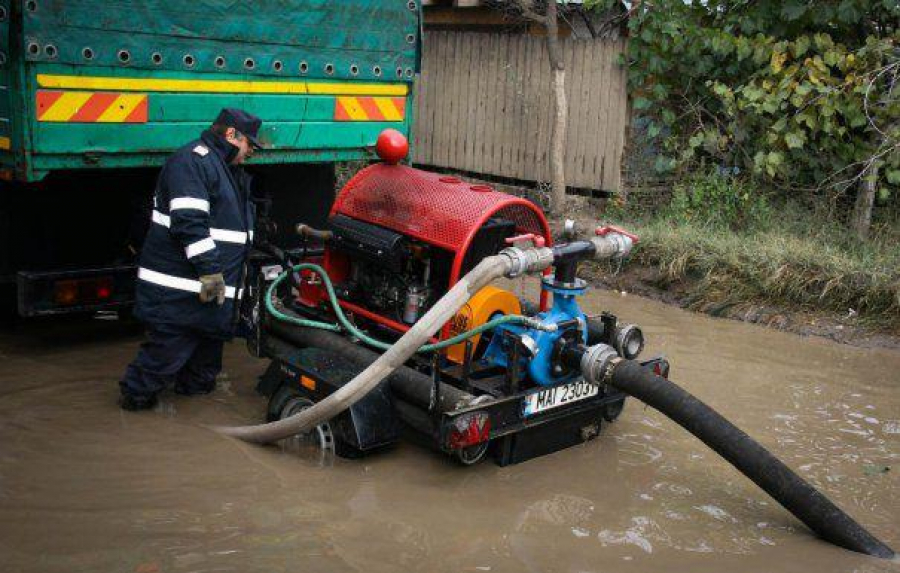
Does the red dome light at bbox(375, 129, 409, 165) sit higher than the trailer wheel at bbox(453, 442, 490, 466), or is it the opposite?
the red dome light at bbox(375, 129, 409, 165)

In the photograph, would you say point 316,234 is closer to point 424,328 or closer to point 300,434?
point 300,434

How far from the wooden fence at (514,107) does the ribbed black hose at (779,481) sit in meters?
6.61

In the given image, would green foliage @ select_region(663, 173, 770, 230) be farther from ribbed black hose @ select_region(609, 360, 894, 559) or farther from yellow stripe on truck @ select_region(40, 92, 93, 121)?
yellow stripe on truck @ select_region(40, 92, 93, 121)

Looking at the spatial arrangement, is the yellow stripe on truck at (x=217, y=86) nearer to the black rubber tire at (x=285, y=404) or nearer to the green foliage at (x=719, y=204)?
the black rubber tire at (x=285, y=404)

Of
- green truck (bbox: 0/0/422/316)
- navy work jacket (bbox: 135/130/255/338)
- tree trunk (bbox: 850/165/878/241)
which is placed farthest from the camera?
tree trunk (bbox: 850/165/878/241)

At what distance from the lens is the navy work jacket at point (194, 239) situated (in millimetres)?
5207

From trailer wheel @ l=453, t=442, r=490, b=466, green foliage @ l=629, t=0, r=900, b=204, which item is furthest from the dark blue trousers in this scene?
green foliage @ l=629, t=0, r=900, b=204

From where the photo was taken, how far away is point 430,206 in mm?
5270

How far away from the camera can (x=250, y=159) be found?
6.38 m

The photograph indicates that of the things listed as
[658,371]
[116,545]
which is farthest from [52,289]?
[658,371]

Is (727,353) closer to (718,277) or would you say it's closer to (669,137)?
(718,277)

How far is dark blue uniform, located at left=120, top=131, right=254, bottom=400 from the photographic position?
5219 mm

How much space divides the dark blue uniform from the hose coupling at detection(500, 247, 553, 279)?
172 centimetres

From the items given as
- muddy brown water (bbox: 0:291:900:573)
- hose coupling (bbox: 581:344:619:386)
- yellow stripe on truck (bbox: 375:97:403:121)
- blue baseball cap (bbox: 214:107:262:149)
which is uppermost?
yellow stripe on truck (bbox: 375:97:403:121)
